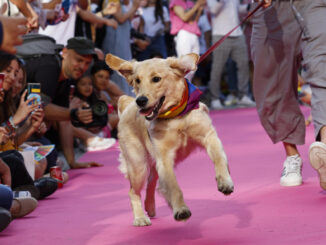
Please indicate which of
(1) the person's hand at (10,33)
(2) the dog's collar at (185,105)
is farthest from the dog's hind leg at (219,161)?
(1) the person's hand at (10,33)

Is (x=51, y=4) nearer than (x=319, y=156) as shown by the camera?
No

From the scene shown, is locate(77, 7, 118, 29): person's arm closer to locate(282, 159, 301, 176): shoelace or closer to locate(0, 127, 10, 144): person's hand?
locate(0, 127, 10, 144): person's hand

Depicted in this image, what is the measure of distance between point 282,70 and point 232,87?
30.3 ft

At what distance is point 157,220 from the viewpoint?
179 inches

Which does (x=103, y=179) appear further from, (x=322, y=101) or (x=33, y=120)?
(x=322, y=101)

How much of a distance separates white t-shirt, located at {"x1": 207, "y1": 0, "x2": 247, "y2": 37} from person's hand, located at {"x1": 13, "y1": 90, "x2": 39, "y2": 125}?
7.72m

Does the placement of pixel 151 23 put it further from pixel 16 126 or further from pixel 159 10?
pixel 16 126

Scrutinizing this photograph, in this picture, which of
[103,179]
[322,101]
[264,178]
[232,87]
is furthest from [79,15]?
[232,87]

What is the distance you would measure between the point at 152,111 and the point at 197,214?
1020 mm

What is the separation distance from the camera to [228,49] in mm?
13219

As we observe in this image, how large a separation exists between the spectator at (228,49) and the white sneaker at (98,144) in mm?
4544

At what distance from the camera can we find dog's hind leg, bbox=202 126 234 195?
3.66 m

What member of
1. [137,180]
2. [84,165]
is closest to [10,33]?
[137,180]

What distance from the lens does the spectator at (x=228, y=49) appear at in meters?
12.9
